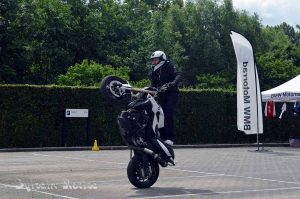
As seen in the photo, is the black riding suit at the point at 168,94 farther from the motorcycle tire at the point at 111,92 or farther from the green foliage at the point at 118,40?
the green foliage at the point at 118,40

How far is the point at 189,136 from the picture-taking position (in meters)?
28.9

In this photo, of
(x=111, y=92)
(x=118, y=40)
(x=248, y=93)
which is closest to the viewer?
(x=111, y=92)

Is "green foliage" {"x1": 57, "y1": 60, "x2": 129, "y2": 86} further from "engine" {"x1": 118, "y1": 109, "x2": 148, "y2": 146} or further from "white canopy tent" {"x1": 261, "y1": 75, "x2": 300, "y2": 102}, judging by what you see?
"engine" {"x1": 118, "y1": 109, "x2": 148, "y2": 146}

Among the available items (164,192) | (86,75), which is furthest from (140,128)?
(86,75)

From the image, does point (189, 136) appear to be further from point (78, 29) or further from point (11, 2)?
point (78, 29)

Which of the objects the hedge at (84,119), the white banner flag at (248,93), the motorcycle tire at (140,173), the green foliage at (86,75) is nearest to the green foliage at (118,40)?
the green foliage at (86,75)

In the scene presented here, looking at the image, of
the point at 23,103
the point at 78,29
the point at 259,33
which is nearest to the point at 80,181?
the point at 23,103

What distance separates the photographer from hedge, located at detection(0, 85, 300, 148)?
81.2ft

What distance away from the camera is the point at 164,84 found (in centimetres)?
1124

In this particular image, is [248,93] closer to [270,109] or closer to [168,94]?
[270,109]

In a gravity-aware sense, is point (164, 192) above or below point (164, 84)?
below

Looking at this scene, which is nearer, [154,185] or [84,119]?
[154,185]

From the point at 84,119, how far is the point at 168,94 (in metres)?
15.3

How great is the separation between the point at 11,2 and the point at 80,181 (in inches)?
1248
